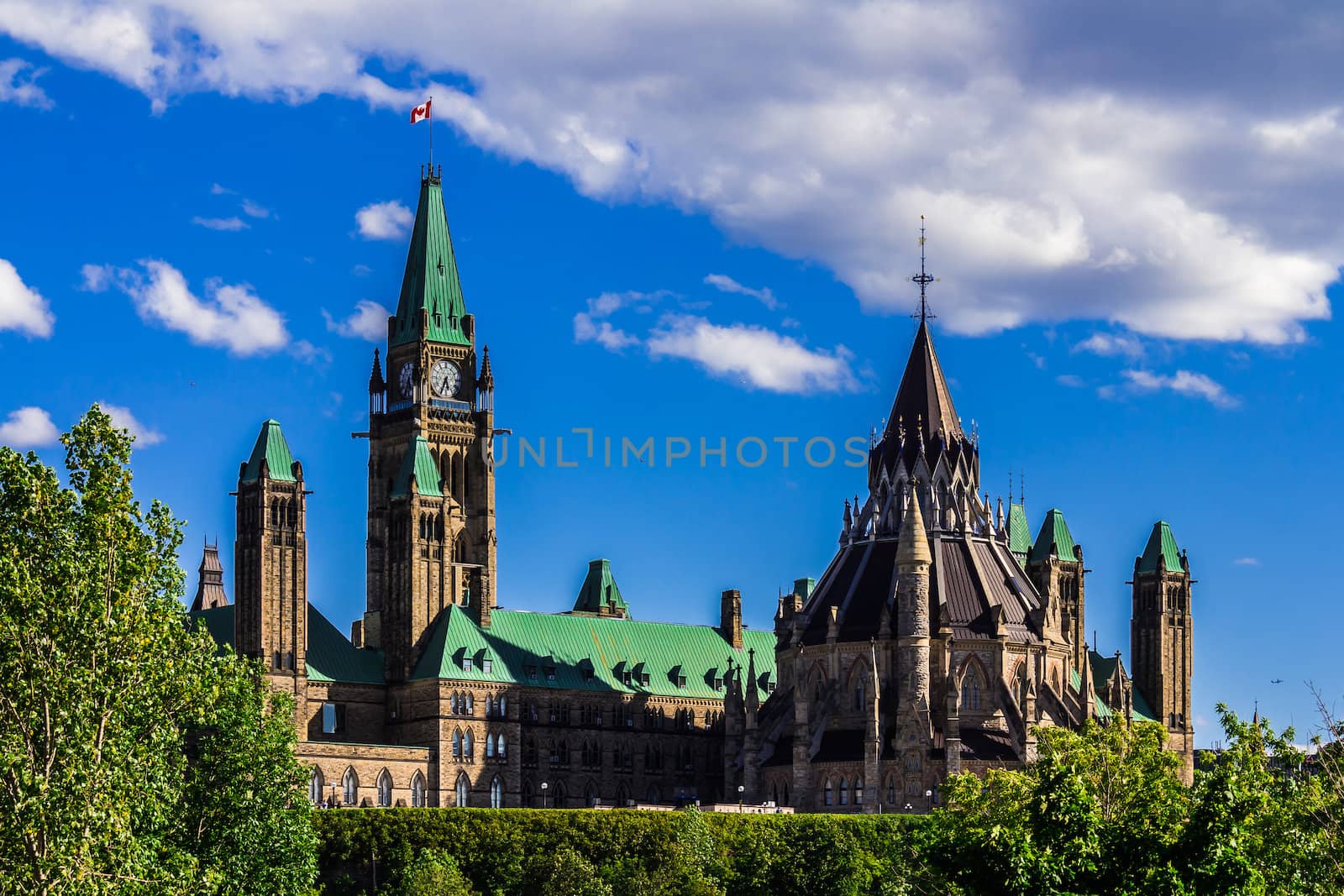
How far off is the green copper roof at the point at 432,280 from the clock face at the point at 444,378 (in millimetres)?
2239

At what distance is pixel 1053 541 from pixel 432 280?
5868 cm

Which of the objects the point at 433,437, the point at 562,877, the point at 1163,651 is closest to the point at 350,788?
the point at 562,877

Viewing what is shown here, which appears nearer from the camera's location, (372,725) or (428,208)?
(372,725)

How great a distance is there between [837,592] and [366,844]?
1966 inches

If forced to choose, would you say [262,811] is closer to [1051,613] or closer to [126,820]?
[126,820]

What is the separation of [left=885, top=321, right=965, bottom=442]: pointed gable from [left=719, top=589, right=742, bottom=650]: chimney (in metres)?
26.0

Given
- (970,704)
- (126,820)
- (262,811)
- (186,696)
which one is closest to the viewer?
(126,820)

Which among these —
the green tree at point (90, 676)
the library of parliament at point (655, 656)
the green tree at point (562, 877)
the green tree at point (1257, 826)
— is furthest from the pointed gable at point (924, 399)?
the green tree at point (90, 676)

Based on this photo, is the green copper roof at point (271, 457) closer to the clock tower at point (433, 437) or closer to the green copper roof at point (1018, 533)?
the clock tower at point (433, 437)

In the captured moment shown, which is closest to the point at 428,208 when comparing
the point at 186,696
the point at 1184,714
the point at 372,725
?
the point at 372,725

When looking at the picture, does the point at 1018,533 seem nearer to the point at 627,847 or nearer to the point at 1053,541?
the point at 1053,541

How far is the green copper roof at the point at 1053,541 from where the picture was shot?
635 ft

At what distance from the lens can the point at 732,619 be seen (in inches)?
7697

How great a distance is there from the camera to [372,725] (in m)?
169
